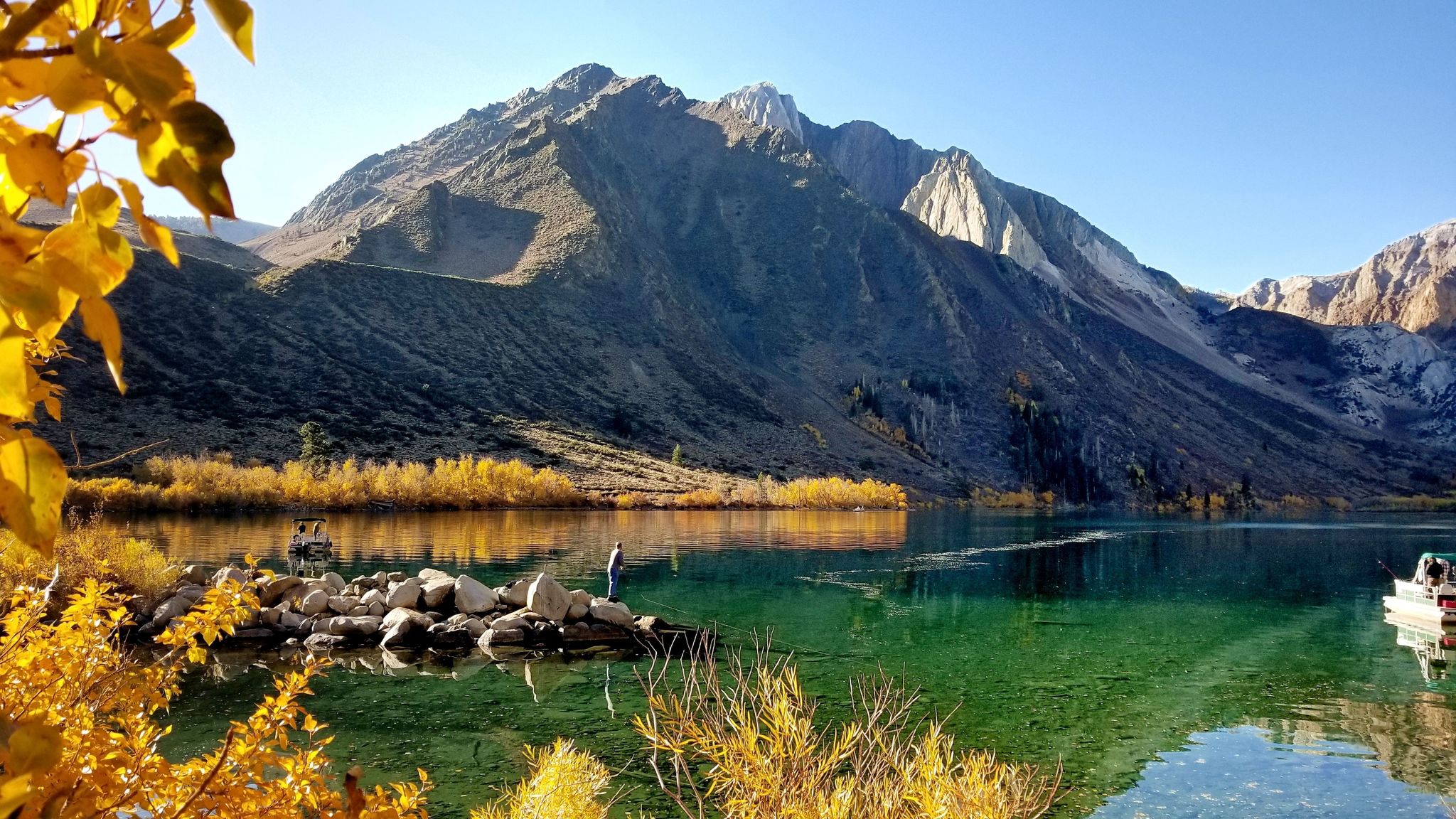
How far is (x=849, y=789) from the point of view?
13.3 ft

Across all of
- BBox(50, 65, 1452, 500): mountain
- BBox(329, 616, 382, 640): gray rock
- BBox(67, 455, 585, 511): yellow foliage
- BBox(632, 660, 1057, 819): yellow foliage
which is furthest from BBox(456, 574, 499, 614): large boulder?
BBox(50, 65, 1452, 500): mountain

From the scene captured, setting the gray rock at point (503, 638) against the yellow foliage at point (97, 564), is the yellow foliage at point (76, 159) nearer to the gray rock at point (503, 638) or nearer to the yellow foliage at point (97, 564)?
the yellow foliage at point (97, 564)

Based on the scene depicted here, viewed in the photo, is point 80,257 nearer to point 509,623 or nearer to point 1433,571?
point 509,623

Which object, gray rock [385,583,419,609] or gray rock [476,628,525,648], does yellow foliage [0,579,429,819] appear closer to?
gray rock [476,628,525,648]

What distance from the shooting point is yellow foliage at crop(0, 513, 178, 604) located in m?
13.6

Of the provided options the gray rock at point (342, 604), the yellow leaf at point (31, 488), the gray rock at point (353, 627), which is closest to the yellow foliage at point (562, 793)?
the yellow leaf at point (31, 488)

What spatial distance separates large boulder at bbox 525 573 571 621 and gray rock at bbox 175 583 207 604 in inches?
248

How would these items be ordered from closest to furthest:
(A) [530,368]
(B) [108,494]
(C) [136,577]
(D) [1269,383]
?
(C) [136,577], (B) [108,494], (A) [530,368], (D) [1269,383]

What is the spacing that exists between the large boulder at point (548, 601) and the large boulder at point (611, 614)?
541 millimetres

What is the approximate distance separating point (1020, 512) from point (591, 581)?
69.9m

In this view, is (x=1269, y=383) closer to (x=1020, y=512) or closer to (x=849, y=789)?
(x=1020, y=512)

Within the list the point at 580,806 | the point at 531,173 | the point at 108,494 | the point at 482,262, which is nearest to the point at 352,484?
the point at 108,494

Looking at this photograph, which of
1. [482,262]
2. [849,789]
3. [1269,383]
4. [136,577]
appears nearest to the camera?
[849,789]

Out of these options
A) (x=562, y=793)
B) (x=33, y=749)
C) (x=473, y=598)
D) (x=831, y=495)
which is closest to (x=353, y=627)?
(x=473, y=598)
